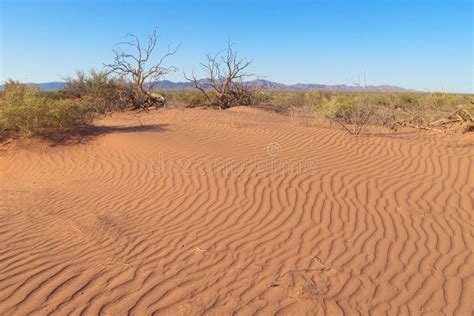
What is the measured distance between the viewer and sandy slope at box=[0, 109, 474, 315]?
363 centimetres

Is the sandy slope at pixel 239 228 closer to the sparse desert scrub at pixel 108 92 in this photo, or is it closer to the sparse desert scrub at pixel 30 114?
the sparse desert scrub at pixel 30 114

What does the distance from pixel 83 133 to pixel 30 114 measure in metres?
1.33

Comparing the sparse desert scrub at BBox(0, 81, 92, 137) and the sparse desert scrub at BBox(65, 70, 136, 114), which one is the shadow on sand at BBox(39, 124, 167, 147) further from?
the sparse desert scrub at BBox(65, 70, 136, 114)

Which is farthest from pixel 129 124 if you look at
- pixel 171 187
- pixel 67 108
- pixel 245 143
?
pixel 171 187

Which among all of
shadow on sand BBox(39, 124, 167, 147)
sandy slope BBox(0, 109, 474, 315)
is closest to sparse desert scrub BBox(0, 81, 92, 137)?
shadow on sand BBox(39, 124, 167, 147)

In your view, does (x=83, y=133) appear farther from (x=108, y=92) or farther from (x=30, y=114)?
(x=108, y=92)

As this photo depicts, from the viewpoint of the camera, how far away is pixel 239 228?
5191mm

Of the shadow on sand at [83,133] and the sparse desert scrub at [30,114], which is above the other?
the sparse desert scrub at [30,114]

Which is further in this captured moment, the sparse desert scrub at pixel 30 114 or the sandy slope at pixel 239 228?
the sparse desert scrub at pixel 30 114

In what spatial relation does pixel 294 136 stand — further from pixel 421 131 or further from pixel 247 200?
pixel 247 200

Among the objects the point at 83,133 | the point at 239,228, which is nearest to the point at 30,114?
the point at 83,133

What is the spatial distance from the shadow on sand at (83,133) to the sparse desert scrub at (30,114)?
0.18m

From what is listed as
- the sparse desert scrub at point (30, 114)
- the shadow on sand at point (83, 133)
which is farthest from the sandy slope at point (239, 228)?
the sparse desert scrub at point (30, 114)

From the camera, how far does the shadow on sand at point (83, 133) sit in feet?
32.4
